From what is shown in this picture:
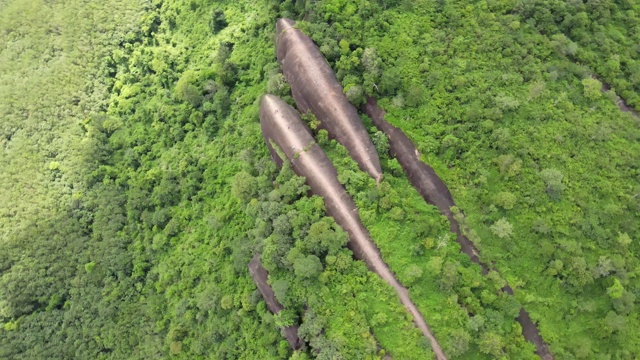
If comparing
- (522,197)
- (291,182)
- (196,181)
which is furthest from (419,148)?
(196,181)

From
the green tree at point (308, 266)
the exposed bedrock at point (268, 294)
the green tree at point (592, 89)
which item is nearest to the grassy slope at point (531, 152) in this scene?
the green tree at point (592, 89)

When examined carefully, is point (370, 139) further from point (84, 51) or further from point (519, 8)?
point (84, 51)

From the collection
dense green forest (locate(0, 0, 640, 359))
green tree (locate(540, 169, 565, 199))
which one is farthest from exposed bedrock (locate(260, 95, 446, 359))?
green tree (locate(540, 169, 565, 199))

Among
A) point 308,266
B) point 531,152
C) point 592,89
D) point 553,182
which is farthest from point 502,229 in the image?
point 308,266

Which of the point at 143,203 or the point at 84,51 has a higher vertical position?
the point at 84,51

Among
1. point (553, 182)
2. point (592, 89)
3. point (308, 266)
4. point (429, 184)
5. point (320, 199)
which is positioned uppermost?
point (592, 89)

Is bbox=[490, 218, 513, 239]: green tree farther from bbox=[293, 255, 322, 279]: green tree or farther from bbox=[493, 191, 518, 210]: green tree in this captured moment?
bbox=[293, 255, 322, 279]: green tree

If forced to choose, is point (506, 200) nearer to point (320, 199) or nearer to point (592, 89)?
point (592, 89)
